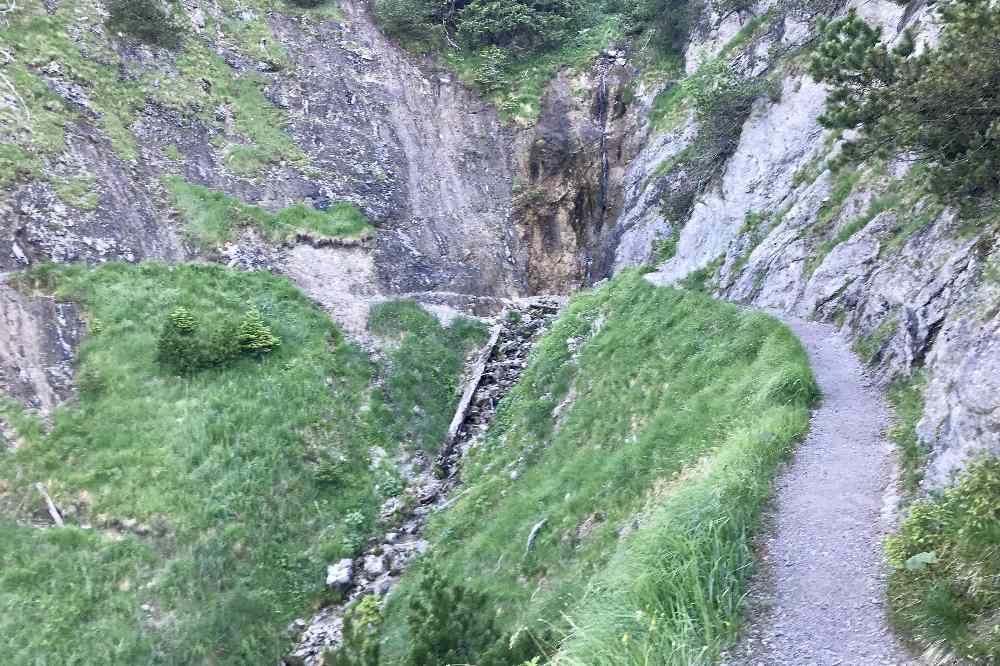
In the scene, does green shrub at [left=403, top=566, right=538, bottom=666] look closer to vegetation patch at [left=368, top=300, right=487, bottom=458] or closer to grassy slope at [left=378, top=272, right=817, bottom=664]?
grassy slope at [left=378, top=272, right=817, bottom=664]

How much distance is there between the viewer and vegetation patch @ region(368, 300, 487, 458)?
64.2ft

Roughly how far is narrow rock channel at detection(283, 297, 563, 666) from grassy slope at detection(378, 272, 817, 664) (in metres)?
0.81

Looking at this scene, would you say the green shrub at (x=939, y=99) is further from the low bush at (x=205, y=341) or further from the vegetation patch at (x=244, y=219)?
the vegetation patch at (x=244, y=219)

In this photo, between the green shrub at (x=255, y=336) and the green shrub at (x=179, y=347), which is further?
the green shrub at (x=255, y=336)

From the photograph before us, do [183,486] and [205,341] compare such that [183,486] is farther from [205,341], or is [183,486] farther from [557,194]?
[557,194]

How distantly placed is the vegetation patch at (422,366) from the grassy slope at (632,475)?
7.86ft

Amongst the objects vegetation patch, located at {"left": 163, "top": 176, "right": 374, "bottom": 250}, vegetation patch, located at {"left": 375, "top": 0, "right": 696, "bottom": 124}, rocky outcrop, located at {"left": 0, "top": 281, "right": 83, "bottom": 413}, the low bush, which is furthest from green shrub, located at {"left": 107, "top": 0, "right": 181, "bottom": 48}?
the low bush

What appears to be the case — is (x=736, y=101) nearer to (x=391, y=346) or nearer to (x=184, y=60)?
(x=391, y=346)

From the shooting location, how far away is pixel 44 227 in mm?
19469

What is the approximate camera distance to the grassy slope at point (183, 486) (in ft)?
42.8

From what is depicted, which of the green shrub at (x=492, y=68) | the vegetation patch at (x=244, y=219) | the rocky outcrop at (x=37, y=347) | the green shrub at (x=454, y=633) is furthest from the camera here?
the green shrub at (x=492, y=68)

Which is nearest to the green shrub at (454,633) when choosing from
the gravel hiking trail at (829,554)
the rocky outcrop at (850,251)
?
the gravel hiking trail at (829,554)

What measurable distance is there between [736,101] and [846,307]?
34.3 feet

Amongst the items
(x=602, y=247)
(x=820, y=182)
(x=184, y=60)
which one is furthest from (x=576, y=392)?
(x=184, y=60)
